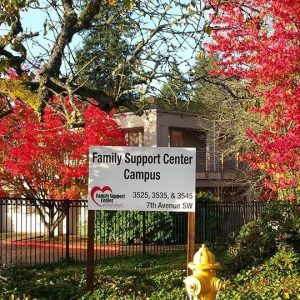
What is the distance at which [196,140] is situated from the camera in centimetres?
2761

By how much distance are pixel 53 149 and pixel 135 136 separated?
7746mm

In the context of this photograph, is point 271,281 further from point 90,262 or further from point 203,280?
point 203,280

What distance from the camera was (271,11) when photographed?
39.4 feet

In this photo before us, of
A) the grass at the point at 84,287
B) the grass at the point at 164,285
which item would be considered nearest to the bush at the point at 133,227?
the grass at the point at 84,287

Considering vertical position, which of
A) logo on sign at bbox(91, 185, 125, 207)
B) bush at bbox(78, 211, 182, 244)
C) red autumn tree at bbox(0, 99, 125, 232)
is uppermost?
red autumn tree at bbox(0, 99, 125, 232)

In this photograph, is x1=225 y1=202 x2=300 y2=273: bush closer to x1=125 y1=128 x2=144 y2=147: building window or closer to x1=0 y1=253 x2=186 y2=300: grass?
x1=0 y1=253 x2=186 y2=300: grass

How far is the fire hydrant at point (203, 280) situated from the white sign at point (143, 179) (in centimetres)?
256

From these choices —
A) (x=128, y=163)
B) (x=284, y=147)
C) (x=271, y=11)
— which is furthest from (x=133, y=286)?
(x=271, y=11)

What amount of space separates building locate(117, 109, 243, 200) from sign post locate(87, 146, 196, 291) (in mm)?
14926

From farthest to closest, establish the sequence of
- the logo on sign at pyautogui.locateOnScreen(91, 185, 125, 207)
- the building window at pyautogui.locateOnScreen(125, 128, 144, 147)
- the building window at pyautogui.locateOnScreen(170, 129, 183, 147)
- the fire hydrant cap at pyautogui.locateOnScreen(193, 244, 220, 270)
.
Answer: the building window at pyautogui.locateOnScreen(170, 129, 183, 147), the building window at pyautogui.locateOnScreen(125, 128, 144, 147), the logo on sign at pyautogui.locateOnScreen(91, 185, 125, 207), the fire hydrant cap at pyautogui.locateOnScreen(193, 244, 220, 270)

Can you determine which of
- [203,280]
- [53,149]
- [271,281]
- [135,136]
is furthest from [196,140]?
[203,280]

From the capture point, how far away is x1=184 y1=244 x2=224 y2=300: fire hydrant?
197 inches

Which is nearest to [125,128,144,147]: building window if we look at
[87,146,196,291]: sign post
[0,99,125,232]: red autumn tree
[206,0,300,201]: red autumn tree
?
[0,99,125,232]: red autumn tree

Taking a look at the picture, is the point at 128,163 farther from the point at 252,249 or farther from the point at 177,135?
the point at 177,135
